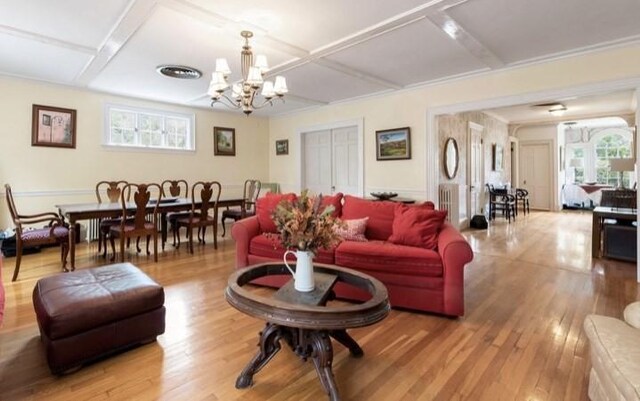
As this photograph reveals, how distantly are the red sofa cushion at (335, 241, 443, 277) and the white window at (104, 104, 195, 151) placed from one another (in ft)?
16.2

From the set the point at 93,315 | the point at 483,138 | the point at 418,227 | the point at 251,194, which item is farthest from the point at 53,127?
the point at 483,138

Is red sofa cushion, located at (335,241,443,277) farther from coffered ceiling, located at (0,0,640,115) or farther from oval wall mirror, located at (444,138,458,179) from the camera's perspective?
oval wall mirror, located at (444,138,458,179)

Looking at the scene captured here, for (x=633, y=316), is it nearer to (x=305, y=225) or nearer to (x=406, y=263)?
(x=406, y=263)

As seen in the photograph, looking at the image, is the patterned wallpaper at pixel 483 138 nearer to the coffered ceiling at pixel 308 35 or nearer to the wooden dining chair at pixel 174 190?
the coffered ceiling at pixel 308 35

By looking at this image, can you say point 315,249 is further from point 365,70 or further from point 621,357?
point 365,70

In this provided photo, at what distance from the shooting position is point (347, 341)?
6.79ft

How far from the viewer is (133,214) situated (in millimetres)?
4344

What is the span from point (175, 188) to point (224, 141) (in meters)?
1.69

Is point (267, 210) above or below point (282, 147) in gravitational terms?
below

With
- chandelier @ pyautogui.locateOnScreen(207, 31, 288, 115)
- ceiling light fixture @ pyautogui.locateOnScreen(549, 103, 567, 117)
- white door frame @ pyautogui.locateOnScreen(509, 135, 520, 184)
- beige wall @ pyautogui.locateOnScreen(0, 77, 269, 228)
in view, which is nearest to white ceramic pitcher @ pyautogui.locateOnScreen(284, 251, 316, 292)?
chandelier @ pyautogui.locateOnScreen(207, 31, 288, 115)

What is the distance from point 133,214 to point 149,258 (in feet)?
2.02

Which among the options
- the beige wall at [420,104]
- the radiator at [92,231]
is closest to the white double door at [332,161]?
the beige wall at [420,104]

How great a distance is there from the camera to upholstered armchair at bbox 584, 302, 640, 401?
1.23 meters

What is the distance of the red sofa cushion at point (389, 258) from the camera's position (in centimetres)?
270
